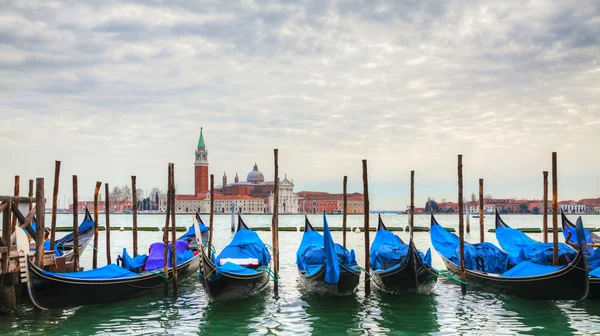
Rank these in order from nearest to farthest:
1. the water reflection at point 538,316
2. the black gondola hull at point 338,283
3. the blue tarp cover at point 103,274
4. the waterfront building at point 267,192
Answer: the water reflection at point 538,316 → the blue tarp cover at point 103,274 → the black gondola hull at point 338,283 → the waterfront building at point 267,192

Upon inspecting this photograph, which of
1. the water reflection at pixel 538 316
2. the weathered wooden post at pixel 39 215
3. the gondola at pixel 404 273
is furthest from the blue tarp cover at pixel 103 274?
the water reflection at pixel 538 316

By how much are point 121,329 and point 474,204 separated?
108 meters

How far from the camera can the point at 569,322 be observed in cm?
699

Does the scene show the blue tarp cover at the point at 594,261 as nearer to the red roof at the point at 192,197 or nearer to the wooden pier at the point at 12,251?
the wooden pier at the point at 12,251

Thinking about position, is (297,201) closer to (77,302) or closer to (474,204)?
(474,204)

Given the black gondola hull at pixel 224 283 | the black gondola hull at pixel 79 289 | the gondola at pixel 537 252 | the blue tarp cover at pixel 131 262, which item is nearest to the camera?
the black gondola hull at pixel 79 289

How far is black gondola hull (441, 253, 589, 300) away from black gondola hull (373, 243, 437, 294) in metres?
0.98

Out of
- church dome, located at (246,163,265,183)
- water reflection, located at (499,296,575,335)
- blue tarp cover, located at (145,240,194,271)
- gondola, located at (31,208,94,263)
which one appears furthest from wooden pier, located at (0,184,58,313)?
church dome, located at (246,163,265,183)

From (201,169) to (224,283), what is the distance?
78822 millimetres

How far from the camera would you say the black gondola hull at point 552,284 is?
742 cm

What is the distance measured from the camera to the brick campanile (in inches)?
3346

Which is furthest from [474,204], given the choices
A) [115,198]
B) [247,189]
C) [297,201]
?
[115,198]

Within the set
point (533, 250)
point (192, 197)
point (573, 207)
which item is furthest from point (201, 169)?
point (533, 250)

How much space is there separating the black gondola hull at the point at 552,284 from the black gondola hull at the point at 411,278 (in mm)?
981
